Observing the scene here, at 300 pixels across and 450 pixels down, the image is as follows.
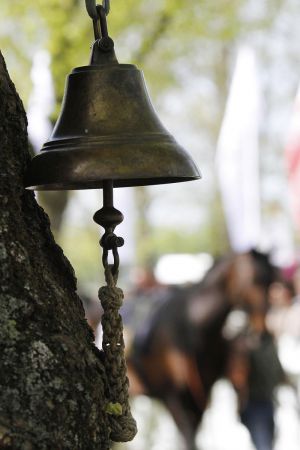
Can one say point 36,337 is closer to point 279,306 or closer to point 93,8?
point 93,8

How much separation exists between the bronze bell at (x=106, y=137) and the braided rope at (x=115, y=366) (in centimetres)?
28

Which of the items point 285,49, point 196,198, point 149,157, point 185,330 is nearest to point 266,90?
point 285,49

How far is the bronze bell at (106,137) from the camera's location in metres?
3.12

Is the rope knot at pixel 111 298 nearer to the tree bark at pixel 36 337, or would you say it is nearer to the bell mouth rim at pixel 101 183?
the tree bark at pixel 36 337

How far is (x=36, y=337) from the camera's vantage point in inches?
112

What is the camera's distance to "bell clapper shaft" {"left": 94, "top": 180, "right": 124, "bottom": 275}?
3.23 metres

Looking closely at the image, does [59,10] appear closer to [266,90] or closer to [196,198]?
[266,90]

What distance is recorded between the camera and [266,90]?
107ft

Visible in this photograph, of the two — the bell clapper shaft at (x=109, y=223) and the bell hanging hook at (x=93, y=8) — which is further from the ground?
the bell hanging hook at (x=93, y=8)

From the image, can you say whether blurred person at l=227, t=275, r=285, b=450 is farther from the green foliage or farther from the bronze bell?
the bronze bell

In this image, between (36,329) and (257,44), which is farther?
(257,44)

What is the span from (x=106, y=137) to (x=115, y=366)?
58cm

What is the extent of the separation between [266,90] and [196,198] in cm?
1160

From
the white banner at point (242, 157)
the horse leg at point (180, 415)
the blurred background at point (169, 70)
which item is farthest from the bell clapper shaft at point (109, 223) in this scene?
the white banner at point (242, 157)
